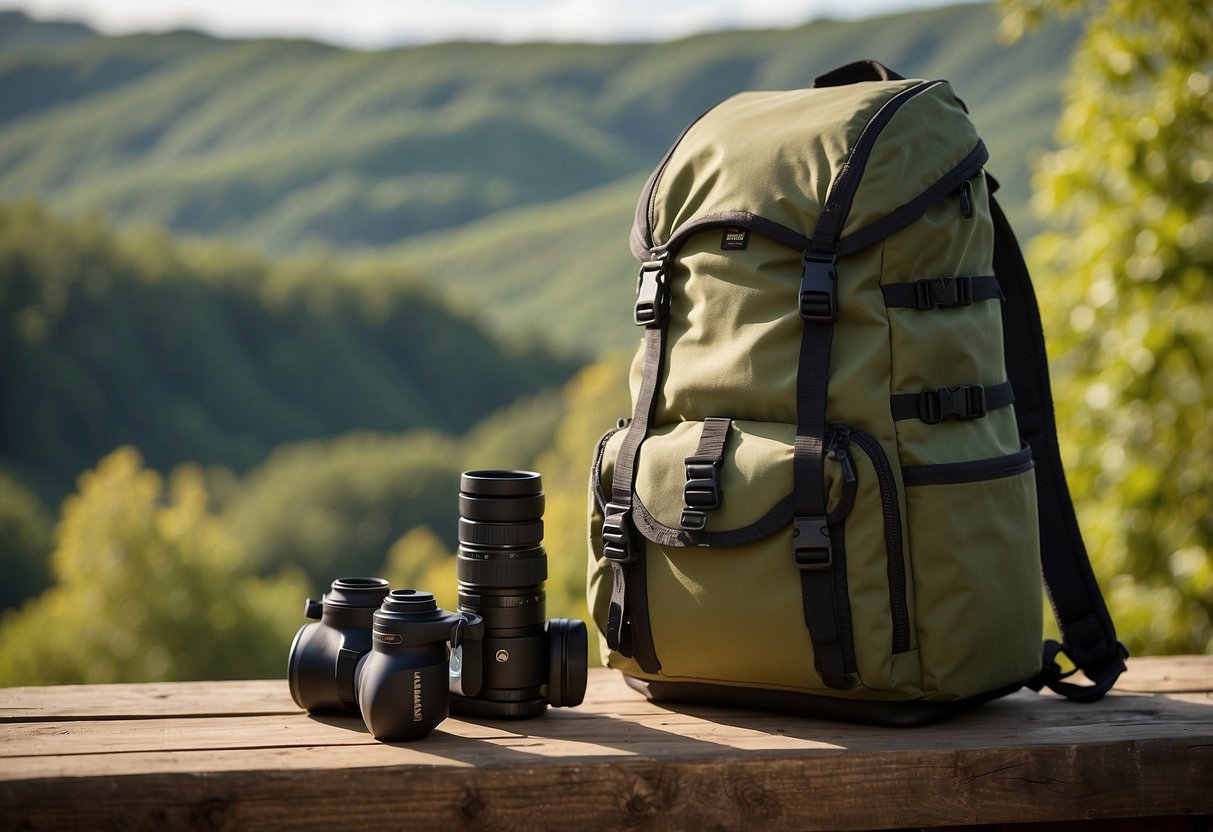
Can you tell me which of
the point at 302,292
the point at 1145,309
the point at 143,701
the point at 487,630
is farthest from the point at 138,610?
the point at 302,292

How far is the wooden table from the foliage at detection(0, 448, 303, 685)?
26272 mm

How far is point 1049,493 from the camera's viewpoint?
80.0 inches

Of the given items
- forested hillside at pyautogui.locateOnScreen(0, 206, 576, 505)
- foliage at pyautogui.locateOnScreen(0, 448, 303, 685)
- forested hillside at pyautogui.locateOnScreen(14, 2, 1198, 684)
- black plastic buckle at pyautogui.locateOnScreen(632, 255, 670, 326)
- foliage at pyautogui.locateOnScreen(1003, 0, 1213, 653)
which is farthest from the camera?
forested hillside at pyautogui.locateOnScreen(0, 206, 576, 505)

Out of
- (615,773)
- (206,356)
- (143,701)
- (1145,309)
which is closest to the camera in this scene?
(615,773)

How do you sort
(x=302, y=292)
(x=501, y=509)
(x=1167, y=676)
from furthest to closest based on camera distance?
1. (x=302, y=292)
2. (x=1167, y=676)
3. (x=501, y=509)

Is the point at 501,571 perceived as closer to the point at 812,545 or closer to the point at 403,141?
the point at 812,545

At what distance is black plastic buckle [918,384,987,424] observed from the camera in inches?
66.9

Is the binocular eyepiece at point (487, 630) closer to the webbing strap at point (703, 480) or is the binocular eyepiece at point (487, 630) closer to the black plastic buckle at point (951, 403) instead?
the webbing strap at point (703, 480)

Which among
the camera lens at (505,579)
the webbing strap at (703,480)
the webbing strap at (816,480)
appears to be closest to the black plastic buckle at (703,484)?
the webbing strap at (703,480)

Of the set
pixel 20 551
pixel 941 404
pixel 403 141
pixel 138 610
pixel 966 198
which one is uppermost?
pixel 403 141

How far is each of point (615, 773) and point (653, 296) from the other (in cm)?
74

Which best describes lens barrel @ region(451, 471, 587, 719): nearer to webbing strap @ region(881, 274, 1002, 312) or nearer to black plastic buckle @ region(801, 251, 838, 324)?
black plastic buckle @ region(801, 251, 838, 324)

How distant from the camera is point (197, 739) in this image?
66.7 inches

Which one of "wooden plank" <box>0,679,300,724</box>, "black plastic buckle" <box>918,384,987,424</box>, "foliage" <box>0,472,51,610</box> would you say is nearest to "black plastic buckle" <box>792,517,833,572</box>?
"black plastic buckle" <box>918,384,987,424</box>
